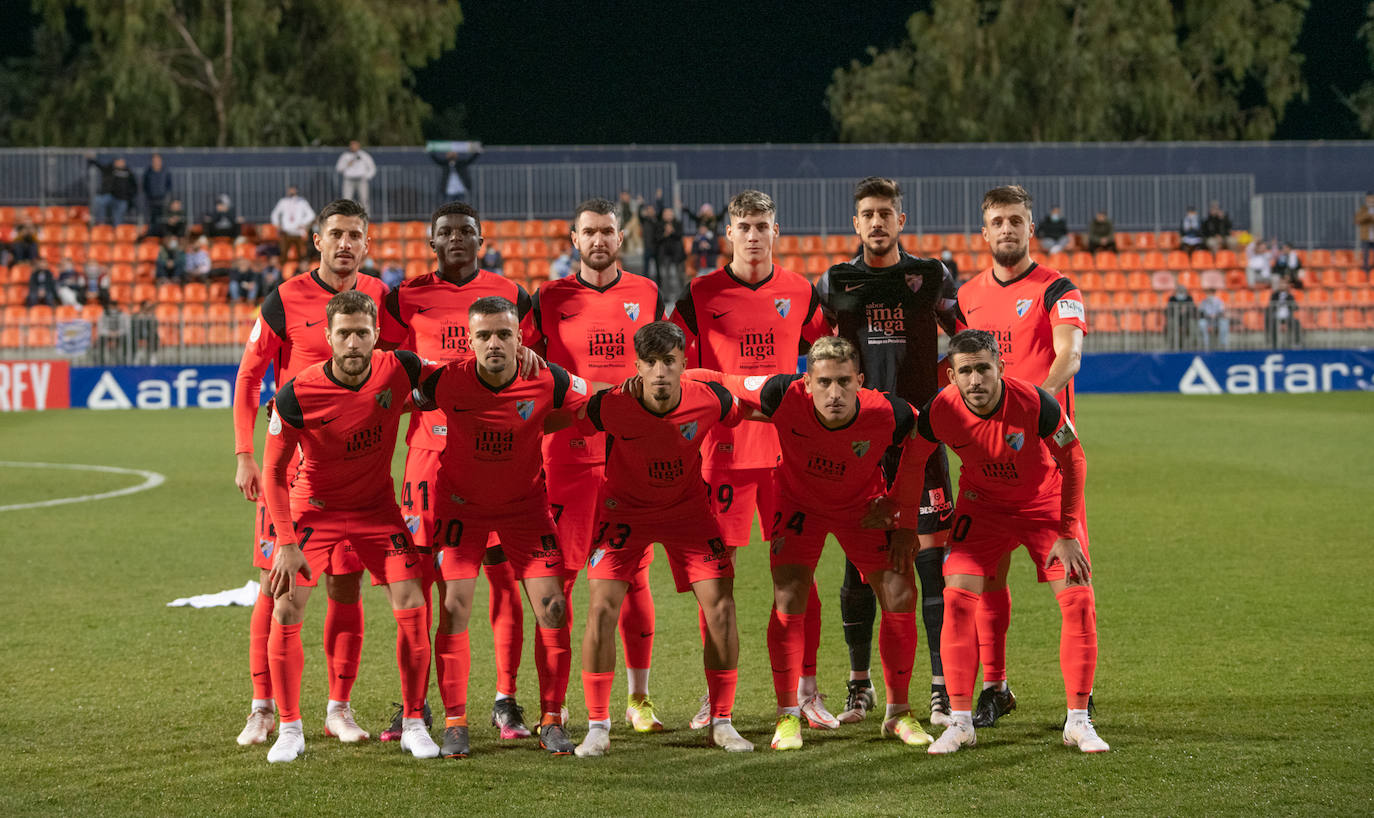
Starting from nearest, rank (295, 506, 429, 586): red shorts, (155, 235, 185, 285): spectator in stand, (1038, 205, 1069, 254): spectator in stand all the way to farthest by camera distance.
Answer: (295, 506, 429, 586): red shorts < (155, 235, 185, 285): spectator in stand < (1038, 205, 1069, 254): spectator in stand

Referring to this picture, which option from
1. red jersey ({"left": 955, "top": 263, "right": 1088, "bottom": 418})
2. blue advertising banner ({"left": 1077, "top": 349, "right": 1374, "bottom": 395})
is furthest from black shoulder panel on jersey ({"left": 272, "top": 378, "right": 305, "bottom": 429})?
blue advertising banner ({"left": 1077, "top": 349, "right": 1374, "bottom": 395})

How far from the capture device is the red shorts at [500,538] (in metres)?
5.41

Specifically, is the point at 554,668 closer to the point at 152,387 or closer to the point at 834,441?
the point at 834,441

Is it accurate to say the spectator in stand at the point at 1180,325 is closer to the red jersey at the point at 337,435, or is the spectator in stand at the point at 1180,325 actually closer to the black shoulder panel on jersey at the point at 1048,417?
the black shoulder panel on jersey at the point at 1048,417

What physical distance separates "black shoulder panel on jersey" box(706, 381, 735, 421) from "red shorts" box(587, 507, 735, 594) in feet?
1.34

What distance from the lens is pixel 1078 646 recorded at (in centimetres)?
527

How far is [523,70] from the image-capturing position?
41562mm

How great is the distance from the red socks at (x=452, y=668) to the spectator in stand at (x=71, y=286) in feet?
73.1

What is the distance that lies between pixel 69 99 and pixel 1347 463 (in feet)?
103

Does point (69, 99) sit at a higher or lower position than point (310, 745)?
higher

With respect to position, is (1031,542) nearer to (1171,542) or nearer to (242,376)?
(242,376)

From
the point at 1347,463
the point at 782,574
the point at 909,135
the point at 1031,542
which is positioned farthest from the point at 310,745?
the point at 909,135

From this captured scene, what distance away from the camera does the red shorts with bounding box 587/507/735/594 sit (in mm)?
5426

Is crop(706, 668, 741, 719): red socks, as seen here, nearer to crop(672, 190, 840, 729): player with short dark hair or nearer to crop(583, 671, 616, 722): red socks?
crop(583, 671, 616, 722): red socks
